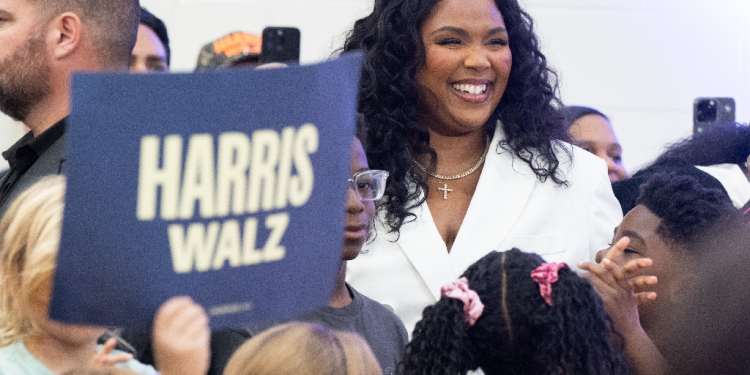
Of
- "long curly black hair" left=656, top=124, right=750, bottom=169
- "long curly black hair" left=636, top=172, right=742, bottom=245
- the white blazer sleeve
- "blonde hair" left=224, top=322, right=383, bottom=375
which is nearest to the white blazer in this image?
the white blazer sleeve

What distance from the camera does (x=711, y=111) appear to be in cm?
307

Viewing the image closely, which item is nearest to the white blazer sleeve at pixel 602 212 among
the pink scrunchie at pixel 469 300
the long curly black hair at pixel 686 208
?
the long curly black hair at pixel 686 208

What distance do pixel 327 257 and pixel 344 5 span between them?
297 cm

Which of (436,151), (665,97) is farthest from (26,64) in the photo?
(665,97)

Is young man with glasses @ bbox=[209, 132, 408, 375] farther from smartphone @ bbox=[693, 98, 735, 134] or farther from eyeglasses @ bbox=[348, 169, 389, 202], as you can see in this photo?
smartphone @ bbox=[693, 98, 735, 134]

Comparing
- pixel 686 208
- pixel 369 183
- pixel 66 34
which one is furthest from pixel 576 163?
pixel 66 34

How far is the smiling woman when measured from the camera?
6.22 ft

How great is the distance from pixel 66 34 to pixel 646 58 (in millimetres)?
2914

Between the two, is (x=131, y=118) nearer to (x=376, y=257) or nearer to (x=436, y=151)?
(x=376, y=257)

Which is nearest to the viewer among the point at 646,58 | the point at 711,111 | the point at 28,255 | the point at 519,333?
the point at 28,255

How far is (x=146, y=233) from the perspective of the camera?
834 millimetres

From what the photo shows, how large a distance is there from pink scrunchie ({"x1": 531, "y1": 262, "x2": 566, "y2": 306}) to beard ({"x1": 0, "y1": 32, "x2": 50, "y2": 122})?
31.1 inches

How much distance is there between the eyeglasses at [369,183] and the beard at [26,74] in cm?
49

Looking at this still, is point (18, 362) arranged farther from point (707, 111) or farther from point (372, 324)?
point (707, 111)
